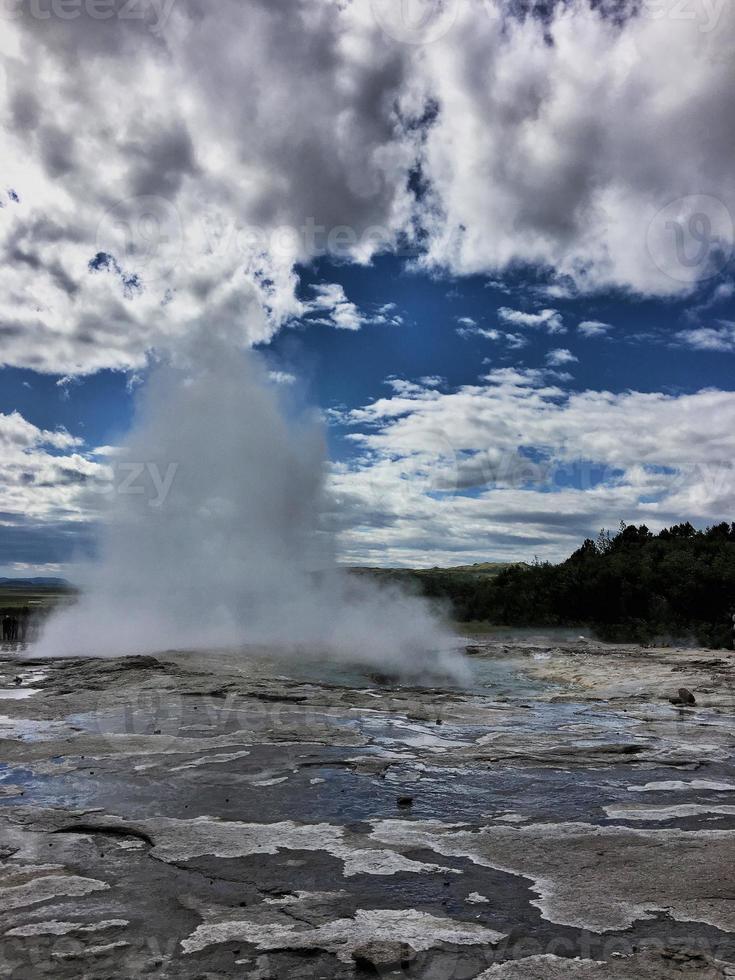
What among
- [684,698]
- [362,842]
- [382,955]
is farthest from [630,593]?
[382,955]

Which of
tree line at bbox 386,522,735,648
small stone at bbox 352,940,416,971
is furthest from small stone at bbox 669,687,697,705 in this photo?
tree line at bbox 386,522,735,648

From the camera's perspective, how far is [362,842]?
606 cm

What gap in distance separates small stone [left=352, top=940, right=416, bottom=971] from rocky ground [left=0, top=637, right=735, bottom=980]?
1 centimetres

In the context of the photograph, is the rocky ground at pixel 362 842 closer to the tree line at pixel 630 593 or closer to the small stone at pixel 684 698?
the small stone at pixel 684 698

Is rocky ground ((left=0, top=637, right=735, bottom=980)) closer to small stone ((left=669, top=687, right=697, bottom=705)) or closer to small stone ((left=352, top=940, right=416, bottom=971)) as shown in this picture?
small stone ((left=352, top=940, right=416, bottom=971))

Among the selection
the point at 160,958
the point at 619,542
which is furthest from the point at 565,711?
the point at 619,542

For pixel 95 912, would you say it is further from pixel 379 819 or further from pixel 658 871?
pixel 658 871

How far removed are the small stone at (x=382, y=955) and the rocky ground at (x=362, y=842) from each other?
0.01 metres

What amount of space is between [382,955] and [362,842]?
2.03m

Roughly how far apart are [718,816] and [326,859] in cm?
385

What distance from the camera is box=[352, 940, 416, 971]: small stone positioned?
157 inches

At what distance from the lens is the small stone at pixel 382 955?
13.1ft

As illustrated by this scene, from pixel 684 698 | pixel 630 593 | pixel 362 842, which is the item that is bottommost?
pixel 684 698

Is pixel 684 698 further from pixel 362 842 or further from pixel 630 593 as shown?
pixel 630 593
